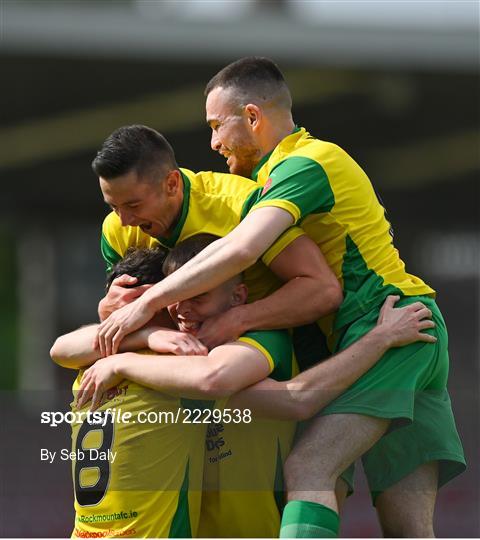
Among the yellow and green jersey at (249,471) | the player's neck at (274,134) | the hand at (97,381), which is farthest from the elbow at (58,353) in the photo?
the player's neck at (274,134)

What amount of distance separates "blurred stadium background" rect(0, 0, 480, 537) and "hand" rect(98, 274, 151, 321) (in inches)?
218

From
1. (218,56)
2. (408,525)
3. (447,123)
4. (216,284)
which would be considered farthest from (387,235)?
(447,123)

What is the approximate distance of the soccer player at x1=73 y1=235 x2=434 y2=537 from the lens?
388 centimetres

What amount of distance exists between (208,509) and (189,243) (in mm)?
837

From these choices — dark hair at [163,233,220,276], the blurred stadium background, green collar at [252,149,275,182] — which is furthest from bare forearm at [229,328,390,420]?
the blurred stadium background

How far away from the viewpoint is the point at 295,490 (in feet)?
12.8

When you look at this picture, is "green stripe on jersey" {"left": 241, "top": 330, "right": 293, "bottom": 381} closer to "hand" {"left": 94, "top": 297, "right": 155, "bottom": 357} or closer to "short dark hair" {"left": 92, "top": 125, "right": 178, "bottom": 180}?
"hand" {"left": 94, "top": 297, "right": 155, "bottom": 357}

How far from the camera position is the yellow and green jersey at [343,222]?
4059mm

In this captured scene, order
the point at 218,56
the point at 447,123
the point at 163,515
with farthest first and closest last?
the point at 447,123 → the point at 218,56 → the point at 163,515

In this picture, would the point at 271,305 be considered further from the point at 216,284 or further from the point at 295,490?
the point at 295,490

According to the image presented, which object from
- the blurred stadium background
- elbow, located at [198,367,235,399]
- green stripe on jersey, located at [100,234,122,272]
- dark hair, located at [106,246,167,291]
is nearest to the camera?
elbow, located at [198,367,235,399]

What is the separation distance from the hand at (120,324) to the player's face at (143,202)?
27 centimetres

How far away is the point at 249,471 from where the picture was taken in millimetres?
4000

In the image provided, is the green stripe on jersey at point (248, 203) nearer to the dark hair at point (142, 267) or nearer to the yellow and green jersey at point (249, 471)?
the dark hair at point (142, 267)
